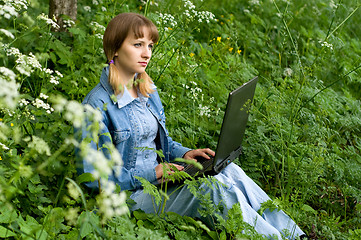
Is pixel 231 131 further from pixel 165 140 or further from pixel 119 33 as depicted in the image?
pixel 119 33

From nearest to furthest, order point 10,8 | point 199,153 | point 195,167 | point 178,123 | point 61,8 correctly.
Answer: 1. point 10,8
2. point 195,167
3. point 199,153
4. point 178,123
5. point 61,8

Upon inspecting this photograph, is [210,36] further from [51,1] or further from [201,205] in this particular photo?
[201,205]

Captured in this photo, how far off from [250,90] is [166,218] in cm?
90

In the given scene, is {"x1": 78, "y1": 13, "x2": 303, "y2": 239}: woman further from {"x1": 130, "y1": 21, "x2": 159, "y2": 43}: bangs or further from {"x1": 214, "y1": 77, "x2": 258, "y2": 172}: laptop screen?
{"x1": 214, "y1": 77, "x2": 258, "y2": 172}: laptop screen

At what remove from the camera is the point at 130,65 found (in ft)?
8.59

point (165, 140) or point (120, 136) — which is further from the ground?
→ point (120, 136)

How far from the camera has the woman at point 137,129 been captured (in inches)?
101

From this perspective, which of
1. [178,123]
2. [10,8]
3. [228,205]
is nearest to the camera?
[10,8]

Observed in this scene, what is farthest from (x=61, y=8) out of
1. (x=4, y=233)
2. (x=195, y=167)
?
(x=4, y=233)

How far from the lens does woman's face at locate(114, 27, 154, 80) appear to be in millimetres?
2602

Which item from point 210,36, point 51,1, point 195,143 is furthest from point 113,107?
point 210,36

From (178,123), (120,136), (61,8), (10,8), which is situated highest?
(10,8)

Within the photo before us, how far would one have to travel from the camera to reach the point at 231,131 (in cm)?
262

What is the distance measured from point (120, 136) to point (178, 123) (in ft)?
3.97
